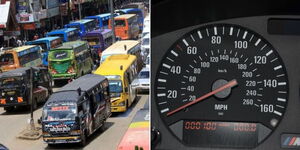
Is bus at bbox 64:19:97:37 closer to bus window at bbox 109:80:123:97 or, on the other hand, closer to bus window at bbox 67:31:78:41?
bus window at bbox 67:31:78:41

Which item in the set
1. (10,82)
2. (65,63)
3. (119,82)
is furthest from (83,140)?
(65,63)

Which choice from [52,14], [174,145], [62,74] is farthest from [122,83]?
[52,14]

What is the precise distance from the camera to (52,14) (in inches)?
2308

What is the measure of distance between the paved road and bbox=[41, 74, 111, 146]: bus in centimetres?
60

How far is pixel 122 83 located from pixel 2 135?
5.73 metres

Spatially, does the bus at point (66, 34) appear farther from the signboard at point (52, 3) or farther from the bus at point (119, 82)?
the bus at point (119, 82)

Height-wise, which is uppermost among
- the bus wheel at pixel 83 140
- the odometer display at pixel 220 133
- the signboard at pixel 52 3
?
the odometer display at pixel 220 133

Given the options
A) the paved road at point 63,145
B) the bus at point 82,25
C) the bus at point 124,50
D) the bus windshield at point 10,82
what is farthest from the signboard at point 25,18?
the bus windshield at point 10,82

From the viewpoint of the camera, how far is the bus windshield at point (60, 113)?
2067 centimetres

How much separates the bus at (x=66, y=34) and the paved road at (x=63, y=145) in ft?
50.1

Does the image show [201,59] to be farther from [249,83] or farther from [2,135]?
[2,135]

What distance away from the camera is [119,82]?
27.0 m

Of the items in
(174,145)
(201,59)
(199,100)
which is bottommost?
(174,145)

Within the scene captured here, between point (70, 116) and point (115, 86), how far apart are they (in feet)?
21.2
